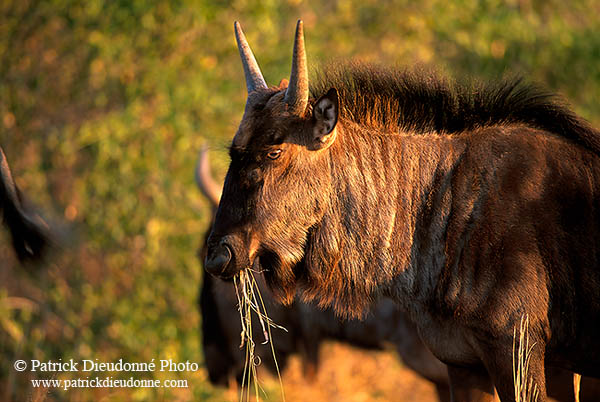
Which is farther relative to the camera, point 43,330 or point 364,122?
point 43,330

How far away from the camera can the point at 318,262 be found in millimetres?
3619

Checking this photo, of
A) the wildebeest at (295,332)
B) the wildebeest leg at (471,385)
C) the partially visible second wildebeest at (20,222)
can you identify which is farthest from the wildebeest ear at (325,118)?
the wildebeest at (295,332)

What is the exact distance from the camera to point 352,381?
28.1 feet

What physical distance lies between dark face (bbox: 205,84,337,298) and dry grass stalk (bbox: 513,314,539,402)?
0.97m

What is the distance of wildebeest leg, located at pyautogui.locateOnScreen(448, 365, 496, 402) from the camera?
12.4 feet

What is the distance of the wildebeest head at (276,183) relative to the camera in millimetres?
3443

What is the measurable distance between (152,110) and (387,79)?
4808 millimetres

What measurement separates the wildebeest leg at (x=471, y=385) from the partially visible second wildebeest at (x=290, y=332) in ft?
7.96

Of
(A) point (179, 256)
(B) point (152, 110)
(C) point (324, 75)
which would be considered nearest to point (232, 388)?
(A) point (179, 256)

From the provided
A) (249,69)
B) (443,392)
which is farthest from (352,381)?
(249,69)

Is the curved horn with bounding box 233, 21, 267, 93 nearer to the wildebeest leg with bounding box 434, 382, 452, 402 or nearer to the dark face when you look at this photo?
the dark face

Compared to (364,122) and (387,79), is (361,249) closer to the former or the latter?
(364,122)

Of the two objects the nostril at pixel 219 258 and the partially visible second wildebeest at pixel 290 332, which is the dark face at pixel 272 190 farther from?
the partially visible second wildebeest at pixel 290 332

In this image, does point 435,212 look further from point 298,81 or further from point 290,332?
point 290,332
